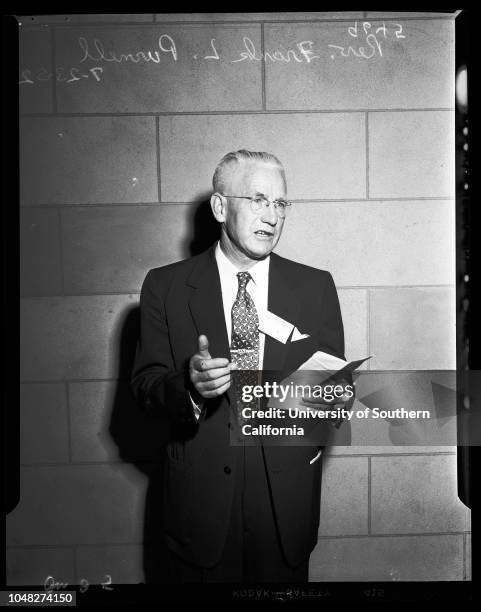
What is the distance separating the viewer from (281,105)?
194 cm

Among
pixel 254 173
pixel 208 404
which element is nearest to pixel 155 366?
pixel 208 404

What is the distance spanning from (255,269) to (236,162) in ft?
1.12

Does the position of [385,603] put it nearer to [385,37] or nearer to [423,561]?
[423,561]

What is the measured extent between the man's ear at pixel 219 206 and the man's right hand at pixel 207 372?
1.58 feet

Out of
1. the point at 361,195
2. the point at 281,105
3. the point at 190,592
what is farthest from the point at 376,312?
the point at 190,592

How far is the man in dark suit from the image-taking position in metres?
1.75

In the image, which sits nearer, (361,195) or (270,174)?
(270,174)

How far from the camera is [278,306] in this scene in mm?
1804

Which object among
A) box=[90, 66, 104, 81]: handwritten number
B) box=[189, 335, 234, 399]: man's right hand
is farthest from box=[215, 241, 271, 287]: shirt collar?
box=[90, 66, 104, 81]: handwritten number

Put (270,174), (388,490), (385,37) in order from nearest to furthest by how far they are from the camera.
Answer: (270,174), (385,37), (388,490)

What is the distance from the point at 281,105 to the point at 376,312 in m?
0.78

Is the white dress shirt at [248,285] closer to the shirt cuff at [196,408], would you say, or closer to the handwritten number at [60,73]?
the shirt cuff at [196,408]

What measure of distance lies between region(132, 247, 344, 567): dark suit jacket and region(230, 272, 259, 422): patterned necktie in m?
0.03

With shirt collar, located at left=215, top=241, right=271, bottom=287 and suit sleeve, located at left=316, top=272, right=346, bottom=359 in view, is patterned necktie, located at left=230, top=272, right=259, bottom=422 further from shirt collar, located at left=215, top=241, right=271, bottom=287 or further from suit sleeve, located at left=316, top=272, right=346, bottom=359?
suit sleeve, located at left=316, top=272, right=346, bottom=359
